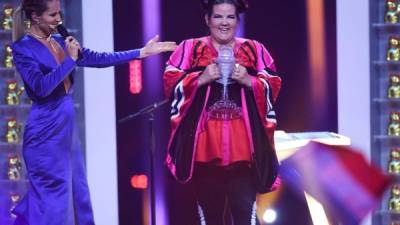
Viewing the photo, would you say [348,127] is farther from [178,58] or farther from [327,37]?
[178,58]

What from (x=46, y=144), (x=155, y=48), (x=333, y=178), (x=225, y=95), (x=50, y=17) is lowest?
(x=333, y=178)

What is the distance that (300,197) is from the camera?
366 centimetres

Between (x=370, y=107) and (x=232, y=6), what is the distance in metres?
1.27

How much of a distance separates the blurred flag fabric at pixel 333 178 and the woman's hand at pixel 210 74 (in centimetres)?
85

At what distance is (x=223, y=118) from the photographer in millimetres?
2658

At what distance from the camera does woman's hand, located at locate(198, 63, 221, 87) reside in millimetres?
2623

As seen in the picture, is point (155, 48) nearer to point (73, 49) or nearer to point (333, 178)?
point (73, 49)

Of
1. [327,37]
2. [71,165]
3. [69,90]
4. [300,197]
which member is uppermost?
[327,37]

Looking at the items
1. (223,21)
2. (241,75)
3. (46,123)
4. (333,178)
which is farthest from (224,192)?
(333,178)

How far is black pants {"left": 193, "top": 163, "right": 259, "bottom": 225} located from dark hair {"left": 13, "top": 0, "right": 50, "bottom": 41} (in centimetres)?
95

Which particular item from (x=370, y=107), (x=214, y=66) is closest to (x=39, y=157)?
(x=214, y=66)

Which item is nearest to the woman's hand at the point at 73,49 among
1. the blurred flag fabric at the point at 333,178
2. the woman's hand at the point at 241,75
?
the woman's hand at the point at 241,75

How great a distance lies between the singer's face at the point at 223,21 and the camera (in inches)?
106

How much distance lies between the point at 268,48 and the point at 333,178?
0.80m
